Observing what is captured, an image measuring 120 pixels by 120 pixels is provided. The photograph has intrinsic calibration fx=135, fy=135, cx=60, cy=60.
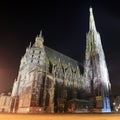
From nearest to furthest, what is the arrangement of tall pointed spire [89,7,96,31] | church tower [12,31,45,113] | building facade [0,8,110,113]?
church tower [12,31,45,113]
building facade [0,8,110,113]
tall pointed spire [89,7,96,31]

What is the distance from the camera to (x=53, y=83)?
41.6 metres

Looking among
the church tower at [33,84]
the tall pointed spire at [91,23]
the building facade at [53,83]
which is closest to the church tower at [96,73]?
the building facade at [53,83]

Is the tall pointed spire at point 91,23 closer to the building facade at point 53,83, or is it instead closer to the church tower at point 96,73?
the church tower at point 96,73

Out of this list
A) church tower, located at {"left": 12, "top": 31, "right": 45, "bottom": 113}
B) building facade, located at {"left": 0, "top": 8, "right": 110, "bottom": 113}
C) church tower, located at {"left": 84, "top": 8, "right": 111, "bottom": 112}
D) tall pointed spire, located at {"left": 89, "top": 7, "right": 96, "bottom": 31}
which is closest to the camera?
church tower, located at {"left": 12, "top": 31, "right": 45, "bottom": 113}

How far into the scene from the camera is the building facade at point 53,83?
Answer: 37.4 m

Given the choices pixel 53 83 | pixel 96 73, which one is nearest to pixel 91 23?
pixel 96 73

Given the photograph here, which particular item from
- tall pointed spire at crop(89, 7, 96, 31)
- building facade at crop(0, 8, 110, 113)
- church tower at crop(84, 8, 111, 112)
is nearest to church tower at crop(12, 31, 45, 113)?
building facade at crop(0, 8, 110, 113)

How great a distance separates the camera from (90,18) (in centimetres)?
7681

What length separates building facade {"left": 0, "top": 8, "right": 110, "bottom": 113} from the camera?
3738 centimetres

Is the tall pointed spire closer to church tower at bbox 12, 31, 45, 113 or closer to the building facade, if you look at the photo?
the building facade

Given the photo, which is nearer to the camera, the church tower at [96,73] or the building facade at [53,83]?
the building facade at [53,83]

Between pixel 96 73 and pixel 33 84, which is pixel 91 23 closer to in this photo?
pixel 96 73

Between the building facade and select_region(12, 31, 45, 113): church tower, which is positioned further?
the building facade

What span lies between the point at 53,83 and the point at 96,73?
20887 mm
